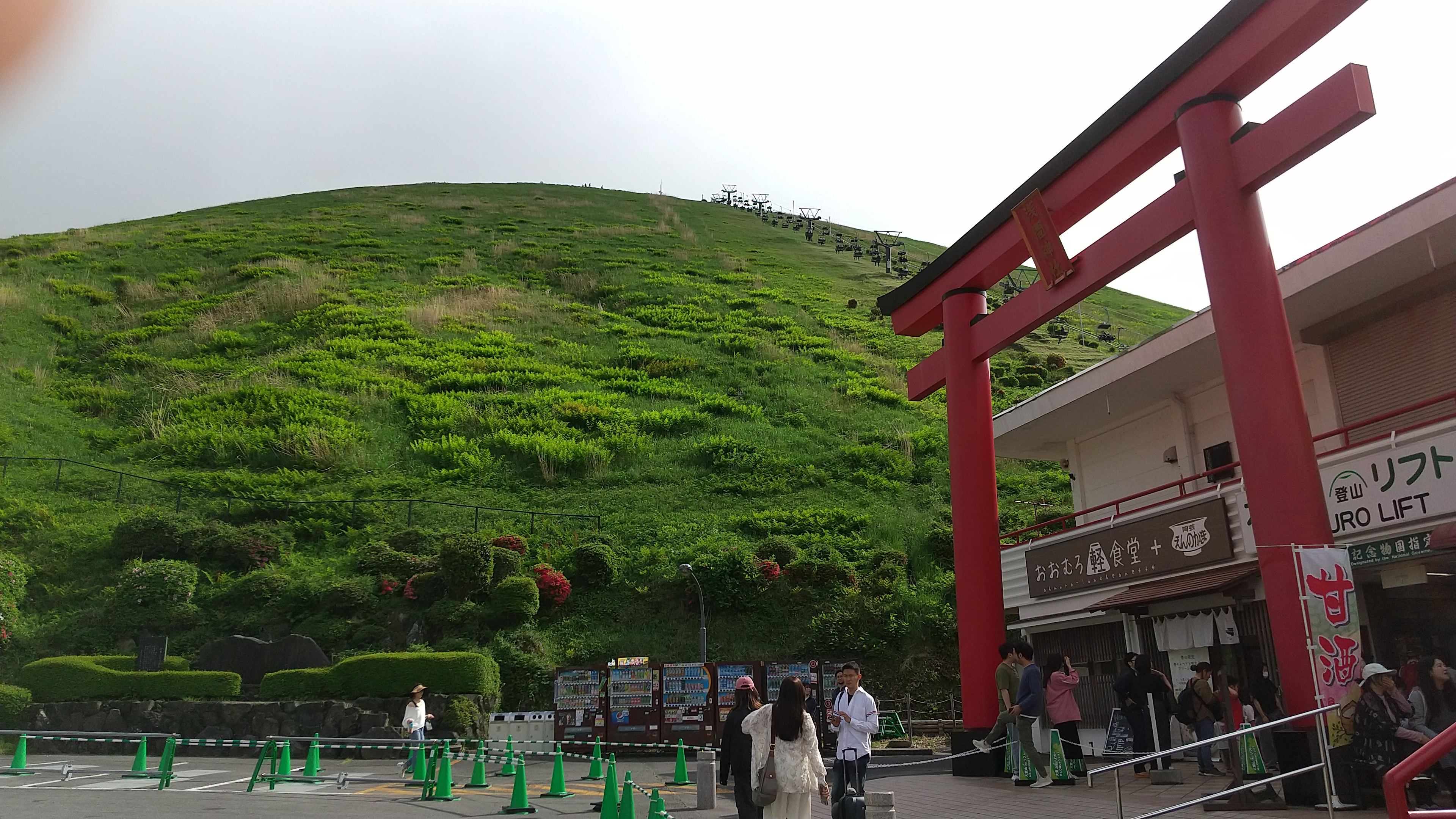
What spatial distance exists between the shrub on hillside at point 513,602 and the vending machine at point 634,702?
494 cm

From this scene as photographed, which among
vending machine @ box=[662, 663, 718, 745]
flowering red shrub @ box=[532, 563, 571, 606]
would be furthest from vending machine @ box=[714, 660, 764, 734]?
flowering red shrub @ box=[532, 563, 571, 606]

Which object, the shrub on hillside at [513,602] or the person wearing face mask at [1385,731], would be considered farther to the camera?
the shrub on hillside at [513,602]

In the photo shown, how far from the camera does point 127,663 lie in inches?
850

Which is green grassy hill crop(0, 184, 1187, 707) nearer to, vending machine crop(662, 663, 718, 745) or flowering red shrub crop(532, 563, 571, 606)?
flowering red shrub crop(532, 563, 571, 606)

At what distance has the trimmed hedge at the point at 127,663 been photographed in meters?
21.3

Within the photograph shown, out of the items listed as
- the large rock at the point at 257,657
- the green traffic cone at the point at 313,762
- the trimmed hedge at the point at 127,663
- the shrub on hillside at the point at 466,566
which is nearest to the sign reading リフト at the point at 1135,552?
the green traffic cone at the point at 313,762

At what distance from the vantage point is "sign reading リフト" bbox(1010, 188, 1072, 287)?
12.3 metres

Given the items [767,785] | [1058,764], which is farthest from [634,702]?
[767,785]

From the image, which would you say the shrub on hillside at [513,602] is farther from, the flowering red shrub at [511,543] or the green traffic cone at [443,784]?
the green traffic cone at [443,784]

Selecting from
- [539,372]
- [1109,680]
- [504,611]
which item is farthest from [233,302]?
[1109,680]

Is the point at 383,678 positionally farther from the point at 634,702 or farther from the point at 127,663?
the point at 127,663

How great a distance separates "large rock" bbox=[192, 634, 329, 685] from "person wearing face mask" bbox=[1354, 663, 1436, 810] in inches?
798

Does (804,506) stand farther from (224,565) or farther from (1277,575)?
(1277,575)

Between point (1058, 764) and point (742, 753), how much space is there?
4.88 meters
